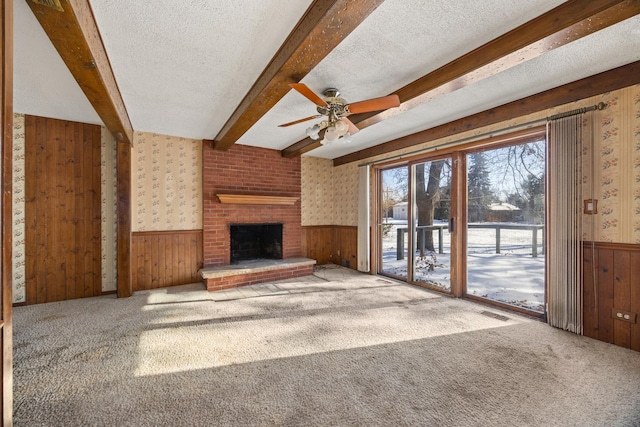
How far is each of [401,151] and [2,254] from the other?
467 cm

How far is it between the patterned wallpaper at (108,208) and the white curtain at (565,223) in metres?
5.57

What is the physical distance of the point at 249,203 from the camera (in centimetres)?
515

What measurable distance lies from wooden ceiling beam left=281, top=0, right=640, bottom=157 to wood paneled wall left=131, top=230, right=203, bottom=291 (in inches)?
158

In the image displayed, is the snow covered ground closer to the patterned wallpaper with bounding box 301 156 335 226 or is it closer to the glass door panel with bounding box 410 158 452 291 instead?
the glass door panel with bounding box 410 158 452 291

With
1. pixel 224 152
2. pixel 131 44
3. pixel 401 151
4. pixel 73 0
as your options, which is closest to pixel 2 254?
pixel 73 0

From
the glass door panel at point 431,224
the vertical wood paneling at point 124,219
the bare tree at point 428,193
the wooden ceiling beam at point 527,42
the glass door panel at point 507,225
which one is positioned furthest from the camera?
the bare tree at point 428,193

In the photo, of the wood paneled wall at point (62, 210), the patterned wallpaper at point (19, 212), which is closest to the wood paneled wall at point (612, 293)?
the wood paneled wall at point (62, 210)

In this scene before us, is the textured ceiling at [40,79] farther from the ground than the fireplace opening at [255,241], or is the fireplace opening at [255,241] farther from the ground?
the textured ceiling at [40,79]

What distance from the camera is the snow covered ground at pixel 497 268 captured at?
3.38m

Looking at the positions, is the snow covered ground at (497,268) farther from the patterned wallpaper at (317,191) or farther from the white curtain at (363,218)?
the patterned wallpaper at (317,191)

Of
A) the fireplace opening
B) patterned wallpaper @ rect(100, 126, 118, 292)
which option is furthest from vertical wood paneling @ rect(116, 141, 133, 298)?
the fireplace opening

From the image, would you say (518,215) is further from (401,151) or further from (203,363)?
(203,363)

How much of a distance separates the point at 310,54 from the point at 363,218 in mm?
3794

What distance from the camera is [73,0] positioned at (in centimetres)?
150
